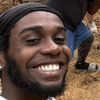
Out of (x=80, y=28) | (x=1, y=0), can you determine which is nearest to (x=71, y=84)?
(x=80, y=28)

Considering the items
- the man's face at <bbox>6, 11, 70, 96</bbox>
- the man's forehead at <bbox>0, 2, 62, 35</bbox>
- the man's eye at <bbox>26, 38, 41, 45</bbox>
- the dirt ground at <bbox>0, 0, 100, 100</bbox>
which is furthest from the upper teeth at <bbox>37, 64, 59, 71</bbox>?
the dirt ground at <bbox>0, 0, 100, 100</bbox>

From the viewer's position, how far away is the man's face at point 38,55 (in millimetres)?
1877

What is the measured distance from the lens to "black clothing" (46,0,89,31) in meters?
4.05

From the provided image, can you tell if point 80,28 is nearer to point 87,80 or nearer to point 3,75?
point 87,80

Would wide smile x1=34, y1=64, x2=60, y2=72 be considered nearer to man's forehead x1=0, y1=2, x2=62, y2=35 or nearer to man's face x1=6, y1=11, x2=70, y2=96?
man's face x1=6, y1=11, x2=70, y2=96

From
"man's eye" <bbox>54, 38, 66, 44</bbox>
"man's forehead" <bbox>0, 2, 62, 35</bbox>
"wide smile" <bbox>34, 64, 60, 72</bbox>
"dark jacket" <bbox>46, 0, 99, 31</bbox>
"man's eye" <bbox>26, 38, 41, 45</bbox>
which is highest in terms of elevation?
"man's forehead" <bbox>0, 2, 62, 35</bbox>

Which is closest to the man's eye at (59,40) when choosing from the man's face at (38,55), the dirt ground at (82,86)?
the man's face at (38,55)

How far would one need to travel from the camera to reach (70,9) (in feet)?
13.4

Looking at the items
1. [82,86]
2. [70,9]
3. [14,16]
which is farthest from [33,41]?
[82,86]

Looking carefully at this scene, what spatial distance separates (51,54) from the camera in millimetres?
1896

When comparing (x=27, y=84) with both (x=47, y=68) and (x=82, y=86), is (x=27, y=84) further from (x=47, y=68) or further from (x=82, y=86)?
(x=82, y=86)

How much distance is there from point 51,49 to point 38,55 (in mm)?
76

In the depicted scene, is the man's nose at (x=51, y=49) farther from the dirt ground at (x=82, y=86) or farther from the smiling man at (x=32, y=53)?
the dirt ground at (x=82, y=86)

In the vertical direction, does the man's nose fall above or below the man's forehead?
below
